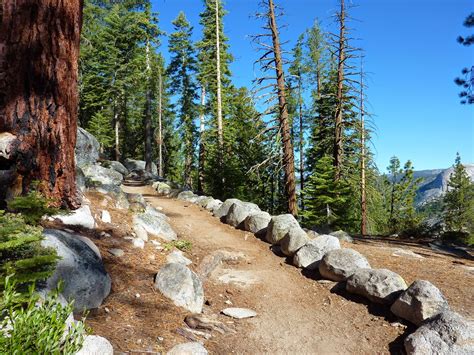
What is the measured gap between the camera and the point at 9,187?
17.6 ft

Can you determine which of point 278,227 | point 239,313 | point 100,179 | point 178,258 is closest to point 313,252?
point 278,227

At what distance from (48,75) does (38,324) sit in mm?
4689

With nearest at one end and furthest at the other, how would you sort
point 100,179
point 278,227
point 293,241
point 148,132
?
point 293,241
point 278,227
point 100,179
point 148,132

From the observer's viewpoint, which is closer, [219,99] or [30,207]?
[30,207]

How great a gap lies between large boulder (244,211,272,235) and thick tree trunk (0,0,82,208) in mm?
5607

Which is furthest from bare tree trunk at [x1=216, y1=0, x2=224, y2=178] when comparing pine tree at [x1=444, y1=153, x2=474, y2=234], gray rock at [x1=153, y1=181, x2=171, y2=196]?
pine tree at [x1=444, y1=153, x2=474, y2=234]

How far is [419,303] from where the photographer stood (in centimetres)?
480

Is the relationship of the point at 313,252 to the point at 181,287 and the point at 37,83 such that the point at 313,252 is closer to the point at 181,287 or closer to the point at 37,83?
the point at 181,287

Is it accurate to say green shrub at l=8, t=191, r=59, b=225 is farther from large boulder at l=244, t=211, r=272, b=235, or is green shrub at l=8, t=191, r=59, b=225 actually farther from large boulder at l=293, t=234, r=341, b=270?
large boulder at l=244, t=211, r=272, b=235

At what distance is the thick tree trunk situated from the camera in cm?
531

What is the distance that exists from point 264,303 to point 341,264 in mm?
1786

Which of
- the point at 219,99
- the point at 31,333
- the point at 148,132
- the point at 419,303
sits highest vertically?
the point at 219,99

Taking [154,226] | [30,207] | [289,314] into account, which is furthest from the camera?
[154,226]

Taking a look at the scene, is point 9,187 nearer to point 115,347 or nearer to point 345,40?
point 115,347
